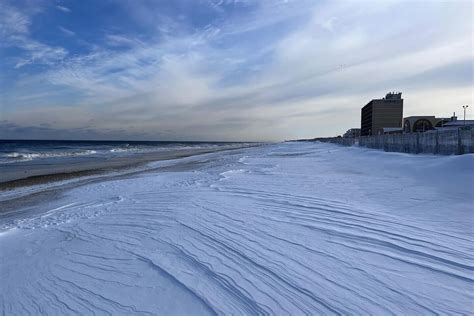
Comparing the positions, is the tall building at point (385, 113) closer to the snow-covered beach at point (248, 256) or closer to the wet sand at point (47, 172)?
the wet sand at point (47, 172)

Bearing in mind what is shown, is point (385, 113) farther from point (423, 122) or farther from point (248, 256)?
point (248, 256)

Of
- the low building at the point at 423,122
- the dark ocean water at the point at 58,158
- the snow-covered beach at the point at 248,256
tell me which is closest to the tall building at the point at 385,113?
the low building at the point at 423,122

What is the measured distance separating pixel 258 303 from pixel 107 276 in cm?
198

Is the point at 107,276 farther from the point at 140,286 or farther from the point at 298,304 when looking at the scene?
the point at 298,304

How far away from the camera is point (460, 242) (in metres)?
4.00

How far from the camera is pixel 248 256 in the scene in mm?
3812

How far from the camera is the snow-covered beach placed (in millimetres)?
2836

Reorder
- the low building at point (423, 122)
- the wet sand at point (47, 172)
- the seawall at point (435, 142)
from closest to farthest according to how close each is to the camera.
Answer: the seawall at point (435, 142), the wet sand at point (47, 172), the low building at point (423, 122)

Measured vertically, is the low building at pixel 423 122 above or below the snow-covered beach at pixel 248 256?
above

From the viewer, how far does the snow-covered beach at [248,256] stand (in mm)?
2836

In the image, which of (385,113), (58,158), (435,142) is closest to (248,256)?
A: (435,142)

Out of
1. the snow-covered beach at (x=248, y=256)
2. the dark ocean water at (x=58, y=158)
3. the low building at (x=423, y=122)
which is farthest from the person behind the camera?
the low building at (x=423, y=122)

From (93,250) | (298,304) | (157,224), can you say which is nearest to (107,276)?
(93,250)

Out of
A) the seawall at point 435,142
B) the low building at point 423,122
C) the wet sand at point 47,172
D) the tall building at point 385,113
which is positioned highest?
the tall building at point 385,113
